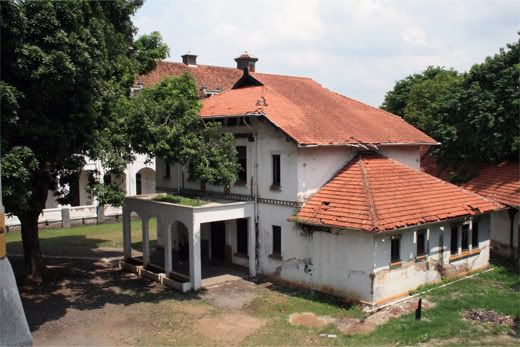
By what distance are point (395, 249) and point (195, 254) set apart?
271 inches

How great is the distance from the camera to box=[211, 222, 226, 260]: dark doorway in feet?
69.2

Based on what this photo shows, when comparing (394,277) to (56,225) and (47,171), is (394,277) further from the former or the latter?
(56,225)

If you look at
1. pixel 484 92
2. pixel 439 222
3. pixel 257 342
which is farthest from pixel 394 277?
pixel 484 92

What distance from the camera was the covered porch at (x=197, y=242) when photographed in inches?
676

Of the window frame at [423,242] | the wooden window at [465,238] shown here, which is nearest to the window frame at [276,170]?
the window frame at [423,242]

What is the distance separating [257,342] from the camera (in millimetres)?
12719

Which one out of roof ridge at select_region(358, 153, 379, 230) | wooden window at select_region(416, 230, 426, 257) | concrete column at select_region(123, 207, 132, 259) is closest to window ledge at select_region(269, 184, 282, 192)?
roof ridge at select_region(358, 153, 379, 230)

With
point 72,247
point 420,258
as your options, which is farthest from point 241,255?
point 72,247

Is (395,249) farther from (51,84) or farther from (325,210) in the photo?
(51,84)

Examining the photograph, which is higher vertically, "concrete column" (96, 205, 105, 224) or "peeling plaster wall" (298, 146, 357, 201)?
"peeling plaster wall" (298, 146, 357, 201)

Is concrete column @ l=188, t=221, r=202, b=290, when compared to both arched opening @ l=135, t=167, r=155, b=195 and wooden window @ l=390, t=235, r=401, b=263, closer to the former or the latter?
wooden window @ l=390, t=235, r=401, b=263

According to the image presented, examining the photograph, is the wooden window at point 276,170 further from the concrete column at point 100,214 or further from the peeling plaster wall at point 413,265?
the concrete column at point 100,214

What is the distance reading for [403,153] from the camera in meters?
21.5

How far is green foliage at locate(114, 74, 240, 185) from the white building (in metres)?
1.55
